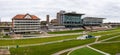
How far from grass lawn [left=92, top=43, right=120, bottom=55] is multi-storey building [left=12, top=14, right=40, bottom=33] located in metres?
78.3

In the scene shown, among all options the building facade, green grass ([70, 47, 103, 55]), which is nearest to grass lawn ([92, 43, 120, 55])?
green grass ([70, 47, 103, 55])

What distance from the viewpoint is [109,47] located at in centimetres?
8081

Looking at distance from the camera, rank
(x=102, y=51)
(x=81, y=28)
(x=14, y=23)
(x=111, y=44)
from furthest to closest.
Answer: (x=81, y=28), (x=14, y=23), (x=111, y=44), (x=102, y=51)

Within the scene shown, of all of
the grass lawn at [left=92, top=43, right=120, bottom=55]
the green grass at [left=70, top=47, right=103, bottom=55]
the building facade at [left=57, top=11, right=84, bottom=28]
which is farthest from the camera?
the building facade at [left=57, top=11, right=84, bottom=28]

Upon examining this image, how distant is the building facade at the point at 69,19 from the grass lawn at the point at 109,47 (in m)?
105

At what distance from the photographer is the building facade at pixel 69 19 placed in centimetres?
19050

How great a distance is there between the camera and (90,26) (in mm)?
199375

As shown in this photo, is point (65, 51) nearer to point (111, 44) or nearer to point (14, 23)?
point (111, 44)

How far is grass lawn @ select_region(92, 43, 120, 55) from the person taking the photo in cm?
7412

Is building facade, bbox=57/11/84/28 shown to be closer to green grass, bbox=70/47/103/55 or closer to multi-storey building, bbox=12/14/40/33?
multi-storey building, bbox=12/14/40/33

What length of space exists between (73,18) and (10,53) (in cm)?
12806

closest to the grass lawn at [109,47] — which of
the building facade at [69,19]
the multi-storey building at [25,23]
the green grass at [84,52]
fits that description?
the green grass at [84,52]

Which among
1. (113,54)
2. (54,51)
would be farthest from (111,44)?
(54,51)

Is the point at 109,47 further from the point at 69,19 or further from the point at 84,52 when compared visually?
the point at 69,19
